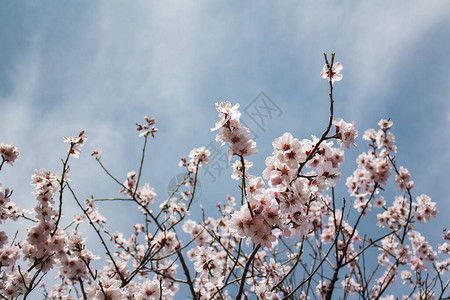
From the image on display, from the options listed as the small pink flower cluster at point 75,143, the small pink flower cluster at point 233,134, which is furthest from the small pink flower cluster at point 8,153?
the small pink flower cluster at point 233,134

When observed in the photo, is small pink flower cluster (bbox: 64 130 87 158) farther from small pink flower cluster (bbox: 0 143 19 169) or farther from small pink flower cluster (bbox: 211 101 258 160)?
small pink flower cluster (bbox: 211 101 258 160)

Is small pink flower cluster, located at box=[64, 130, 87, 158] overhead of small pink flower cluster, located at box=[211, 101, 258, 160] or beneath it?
overhead

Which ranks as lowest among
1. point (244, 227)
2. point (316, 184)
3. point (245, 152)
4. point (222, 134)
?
point (244, 227)

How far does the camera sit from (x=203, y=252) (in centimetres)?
295

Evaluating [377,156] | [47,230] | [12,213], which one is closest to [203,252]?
[47,230]

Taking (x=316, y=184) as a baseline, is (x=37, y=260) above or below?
above

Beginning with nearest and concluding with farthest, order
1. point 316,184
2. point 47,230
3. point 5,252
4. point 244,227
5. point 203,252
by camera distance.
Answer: point 244,227 → point 316,184 → point 203,252 → point 47,230 → point 5,252

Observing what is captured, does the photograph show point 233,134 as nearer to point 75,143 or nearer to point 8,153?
point 75,143

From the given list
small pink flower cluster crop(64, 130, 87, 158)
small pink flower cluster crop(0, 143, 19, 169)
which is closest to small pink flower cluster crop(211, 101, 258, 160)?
small pink flower cluster crop(64, 130, 87, 158)

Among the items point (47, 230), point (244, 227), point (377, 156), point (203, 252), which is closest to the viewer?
point (244, 227)

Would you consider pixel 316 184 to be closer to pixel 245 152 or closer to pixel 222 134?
pixel 245 152

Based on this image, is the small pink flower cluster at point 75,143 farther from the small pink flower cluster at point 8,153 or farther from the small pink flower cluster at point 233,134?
the small pink flower cluster at point 233,134

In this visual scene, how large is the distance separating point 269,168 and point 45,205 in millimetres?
2885

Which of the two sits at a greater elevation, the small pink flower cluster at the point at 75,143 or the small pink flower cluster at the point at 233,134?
the small pink flower cluster at the point at 75,143
